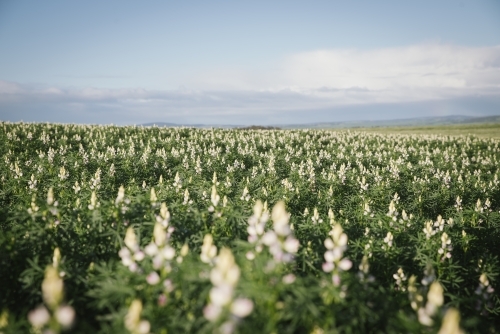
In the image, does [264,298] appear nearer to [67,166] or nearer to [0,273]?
[0,273]

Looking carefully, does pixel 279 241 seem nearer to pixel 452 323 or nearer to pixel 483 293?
pixel 452 323

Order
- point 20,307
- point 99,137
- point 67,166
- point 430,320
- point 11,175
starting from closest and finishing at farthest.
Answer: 1. point 430,320
2. point 20,307
3. point 11,175
4. point 67,166
5. point 99,137

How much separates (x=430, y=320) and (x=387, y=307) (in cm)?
51

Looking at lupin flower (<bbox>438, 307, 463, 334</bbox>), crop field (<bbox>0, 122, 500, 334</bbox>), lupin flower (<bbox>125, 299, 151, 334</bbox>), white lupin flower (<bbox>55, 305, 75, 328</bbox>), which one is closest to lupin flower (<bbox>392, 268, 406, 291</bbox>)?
crop field (<bbox>0, 122, 500, 334</bbox>)

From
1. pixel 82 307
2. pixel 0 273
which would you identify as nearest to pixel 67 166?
pixel 0 273

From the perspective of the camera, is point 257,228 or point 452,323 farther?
point 257,228

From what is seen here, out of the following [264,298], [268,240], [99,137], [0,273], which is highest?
[99,137]

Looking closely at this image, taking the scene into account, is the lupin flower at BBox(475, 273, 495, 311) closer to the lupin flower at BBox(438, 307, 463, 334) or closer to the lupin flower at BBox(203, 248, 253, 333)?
the lupin flower at BBox(438, 307, 463, 334)

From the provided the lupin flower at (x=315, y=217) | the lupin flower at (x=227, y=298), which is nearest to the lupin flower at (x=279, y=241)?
the lupin flower at (x=227, y=298)

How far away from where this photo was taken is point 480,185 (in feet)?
38.9

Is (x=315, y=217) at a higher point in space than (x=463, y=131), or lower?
lower

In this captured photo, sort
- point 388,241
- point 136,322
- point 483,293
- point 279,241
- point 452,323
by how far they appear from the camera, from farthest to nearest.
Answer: point 388,241 → point 483,293 → point 279,241 → point 136,322 → point 452,323

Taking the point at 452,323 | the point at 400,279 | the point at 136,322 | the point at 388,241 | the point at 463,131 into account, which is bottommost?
the point at 400,279

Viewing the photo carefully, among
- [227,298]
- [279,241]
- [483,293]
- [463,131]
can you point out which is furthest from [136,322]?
[463,131]
